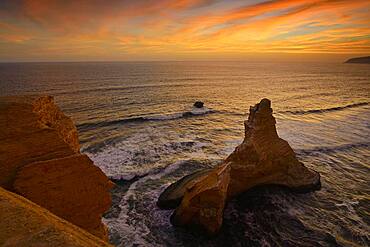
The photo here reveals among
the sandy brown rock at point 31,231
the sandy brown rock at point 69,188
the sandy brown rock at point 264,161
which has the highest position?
the sandy brown rock at point 31,231

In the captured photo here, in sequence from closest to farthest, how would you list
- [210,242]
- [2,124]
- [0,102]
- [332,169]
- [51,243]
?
[51,243] → [2,124] → [0,102] → [210,242] → [332,169]

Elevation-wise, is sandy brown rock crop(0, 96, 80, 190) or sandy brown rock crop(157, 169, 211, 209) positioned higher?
sandy brown rock crop(0, 96, 80, 190)

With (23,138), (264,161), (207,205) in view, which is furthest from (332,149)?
(23,138)

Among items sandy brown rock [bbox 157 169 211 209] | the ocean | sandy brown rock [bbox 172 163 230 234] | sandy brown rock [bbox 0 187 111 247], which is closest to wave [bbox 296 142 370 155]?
the ocean

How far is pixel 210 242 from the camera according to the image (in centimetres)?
1353

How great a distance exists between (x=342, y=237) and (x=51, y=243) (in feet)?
52.1

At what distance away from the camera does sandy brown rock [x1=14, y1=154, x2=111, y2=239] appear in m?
6.84

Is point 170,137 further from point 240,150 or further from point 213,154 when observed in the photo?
point 240,150

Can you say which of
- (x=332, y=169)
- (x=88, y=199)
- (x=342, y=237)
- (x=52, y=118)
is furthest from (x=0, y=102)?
(x=332, y=169)

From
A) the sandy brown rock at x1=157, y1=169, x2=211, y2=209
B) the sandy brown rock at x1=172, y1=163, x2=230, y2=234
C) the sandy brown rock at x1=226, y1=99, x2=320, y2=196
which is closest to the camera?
the sandy brown rock at x1=172, y1=163, x2=230, y2=234

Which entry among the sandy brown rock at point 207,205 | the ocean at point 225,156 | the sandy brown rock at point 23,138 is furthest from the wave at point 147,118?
the sandy brown rock at point 23,138

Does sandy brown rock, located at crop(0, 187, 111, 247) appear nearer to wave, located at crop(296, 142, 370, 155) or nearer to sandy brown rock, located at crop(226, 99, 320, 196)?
sandy brown rock, located at crop(226, 99, 320, 196)

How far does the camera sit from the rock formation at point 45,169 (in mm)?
6846

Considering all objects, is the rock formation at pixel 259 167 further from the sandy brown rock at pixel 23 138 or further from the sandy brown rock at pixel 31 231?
the sandy brown rock at pixel 31 231
